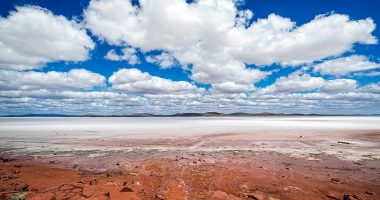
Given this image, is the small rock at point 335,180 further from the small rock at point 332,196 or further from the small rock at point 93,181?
the small rock at point 93,181

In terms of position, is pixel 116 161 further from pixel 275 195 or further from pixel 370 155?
pixel 370 155

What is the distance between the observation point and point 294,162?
12977 mm

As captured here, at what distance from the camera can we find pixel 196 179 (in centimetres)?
992

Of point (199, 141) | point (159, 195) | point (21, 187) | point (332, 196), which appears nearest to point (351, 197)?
point (332, 196)

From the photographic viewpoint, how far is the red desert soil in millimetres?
8172

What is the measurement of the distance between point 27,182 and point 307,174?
38.5 ft

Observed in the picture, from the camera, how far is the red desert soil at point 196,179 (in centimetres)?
817

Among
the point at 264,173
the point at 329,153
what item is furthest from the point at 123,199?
the point at 329,153

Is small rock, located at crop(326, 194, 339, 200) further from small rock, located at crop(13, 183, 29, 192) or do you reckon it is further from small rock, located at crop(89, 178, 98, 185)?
small rock, located at crop(13, 183, 29, 192)

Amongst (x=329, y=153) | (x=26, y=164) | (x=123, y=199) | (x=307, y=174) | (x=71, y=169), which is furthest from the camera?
(x=329, y=153)

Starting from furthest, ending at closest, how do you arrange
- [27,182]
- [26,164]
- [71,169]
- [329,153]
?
[329,153] < [26,164] < [71,169] < [27,182]

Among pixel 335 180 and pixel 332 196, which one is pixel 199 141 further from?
pixel 332 196

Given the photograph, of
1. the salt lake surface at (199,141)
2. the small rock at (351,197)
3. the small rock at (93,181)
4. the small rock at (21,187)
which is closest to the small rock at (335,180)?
the small rock at (351,197)

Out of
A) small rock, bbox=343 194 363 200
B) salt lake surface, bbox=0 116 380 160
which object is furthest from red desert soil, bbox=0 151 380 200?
salt lake surface, bbox=0 116 380 160
